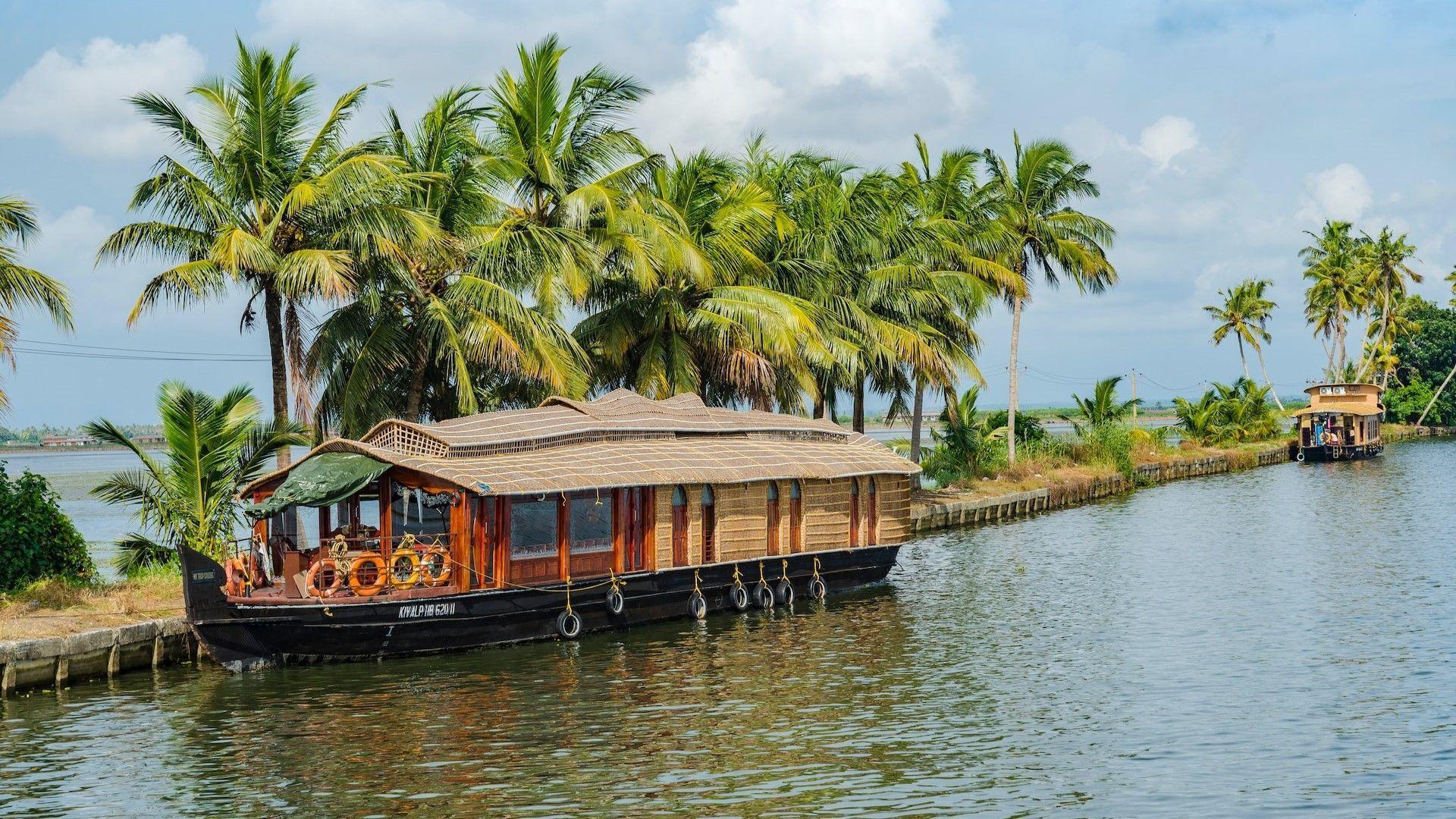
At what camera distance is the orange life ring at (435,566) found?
20.6 meters

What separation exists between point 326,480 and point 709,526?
24.9ft

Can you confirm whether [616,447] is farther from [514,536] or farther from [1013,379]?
[1013,379]

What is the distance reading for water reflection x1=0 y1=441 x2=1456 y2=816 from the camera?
46.1 feet

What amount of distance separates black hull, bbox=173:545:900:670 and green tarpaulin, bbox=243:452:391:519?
186 centimetres

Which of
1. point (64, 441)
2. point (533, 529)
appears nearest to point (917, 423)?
point (533, 529)

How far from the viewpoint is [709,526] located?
25.5m

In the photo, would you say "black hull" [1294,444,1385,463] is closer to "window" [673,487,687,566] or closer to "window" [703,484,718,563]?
"window" [703,484,718,563]

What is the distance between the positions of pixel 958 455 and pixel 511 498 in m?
29.6

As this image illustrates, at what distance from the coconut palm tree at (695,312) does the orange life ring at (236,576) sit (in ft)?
37.9

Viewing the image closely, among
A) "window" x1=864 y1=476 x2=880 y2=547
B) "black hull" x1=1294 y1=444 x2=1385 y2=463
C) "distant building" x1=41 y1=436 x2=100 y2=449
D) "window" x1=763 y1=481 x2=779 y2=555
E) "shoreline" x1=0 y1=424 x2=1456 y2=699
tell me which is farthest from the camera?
"distant building" x1=41 y1=436 x2=100 y2=449

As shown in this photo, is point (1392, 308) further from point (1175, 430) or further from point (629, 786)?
point (629, 786)

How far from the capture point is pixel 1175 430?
75125 millimetres

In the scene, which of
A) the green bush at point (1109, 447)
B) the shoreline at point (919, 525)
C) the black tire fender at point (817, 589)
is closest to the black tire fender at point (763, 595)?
the black tire fender at point (817, 589)

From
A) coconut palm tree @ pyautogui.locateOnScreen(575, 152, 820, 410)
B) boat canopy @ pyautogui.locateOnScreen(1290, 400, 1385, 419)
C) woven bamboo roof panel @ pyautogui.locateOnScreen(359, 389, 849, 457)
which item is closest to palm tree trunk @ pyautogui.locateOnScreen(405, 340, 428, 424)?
woven bamboo roof panel @ pyautogui.locateOnScreen(359, 389, 849, 457)
